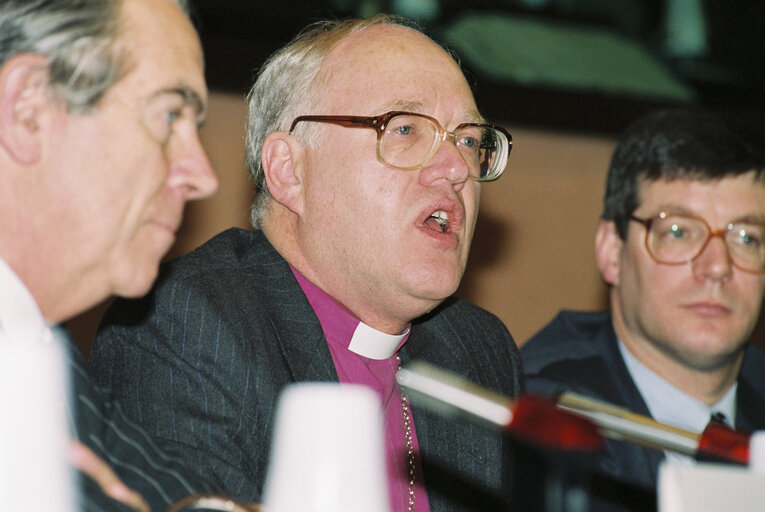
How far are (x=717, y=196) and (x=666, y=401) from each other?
606 mm

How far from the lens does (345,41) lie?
7.40 feet

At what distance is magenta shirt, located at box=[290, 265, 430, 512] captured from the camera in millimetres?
2188

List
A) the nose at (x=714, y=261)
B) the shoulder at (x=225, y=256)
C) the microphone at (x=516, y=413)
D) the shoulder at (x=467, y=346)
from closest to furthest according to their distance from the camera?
the microphone at (x=516, y=413) → the shoulder at (x=225, y=256) → the shoulder at (x=467, y=346) → the nose at (x=714, y=261)

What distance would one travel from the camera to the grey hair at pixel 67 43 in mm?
1284

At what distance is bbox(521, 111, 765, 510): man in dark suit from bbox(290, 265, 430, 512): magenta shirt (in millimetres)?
580

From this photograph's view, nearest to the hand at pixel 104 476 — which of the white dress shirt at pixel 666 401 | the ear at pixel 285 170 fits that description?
the ear at pixel 285 170

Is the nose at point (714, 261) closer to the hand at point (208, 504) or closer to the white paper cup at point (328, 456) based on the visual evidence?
the hand at point (208, 504)

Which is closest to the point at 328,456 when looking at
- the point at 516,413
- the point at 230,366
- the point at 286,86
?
the point at 516,413

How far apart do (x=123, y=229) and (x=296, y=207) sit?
0.90m

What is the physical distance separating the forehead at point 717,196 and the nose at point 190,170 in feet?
5.56

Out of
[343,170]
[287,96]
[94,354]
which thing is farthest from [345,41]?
[94,354]

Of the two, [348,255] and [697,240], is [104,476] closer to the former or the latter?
[348,255]

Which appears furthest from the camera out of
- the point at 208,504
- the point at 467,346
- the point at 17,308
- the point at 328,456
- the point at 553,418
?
the point at 467,346

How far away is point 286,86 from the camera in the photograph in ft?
7.49
